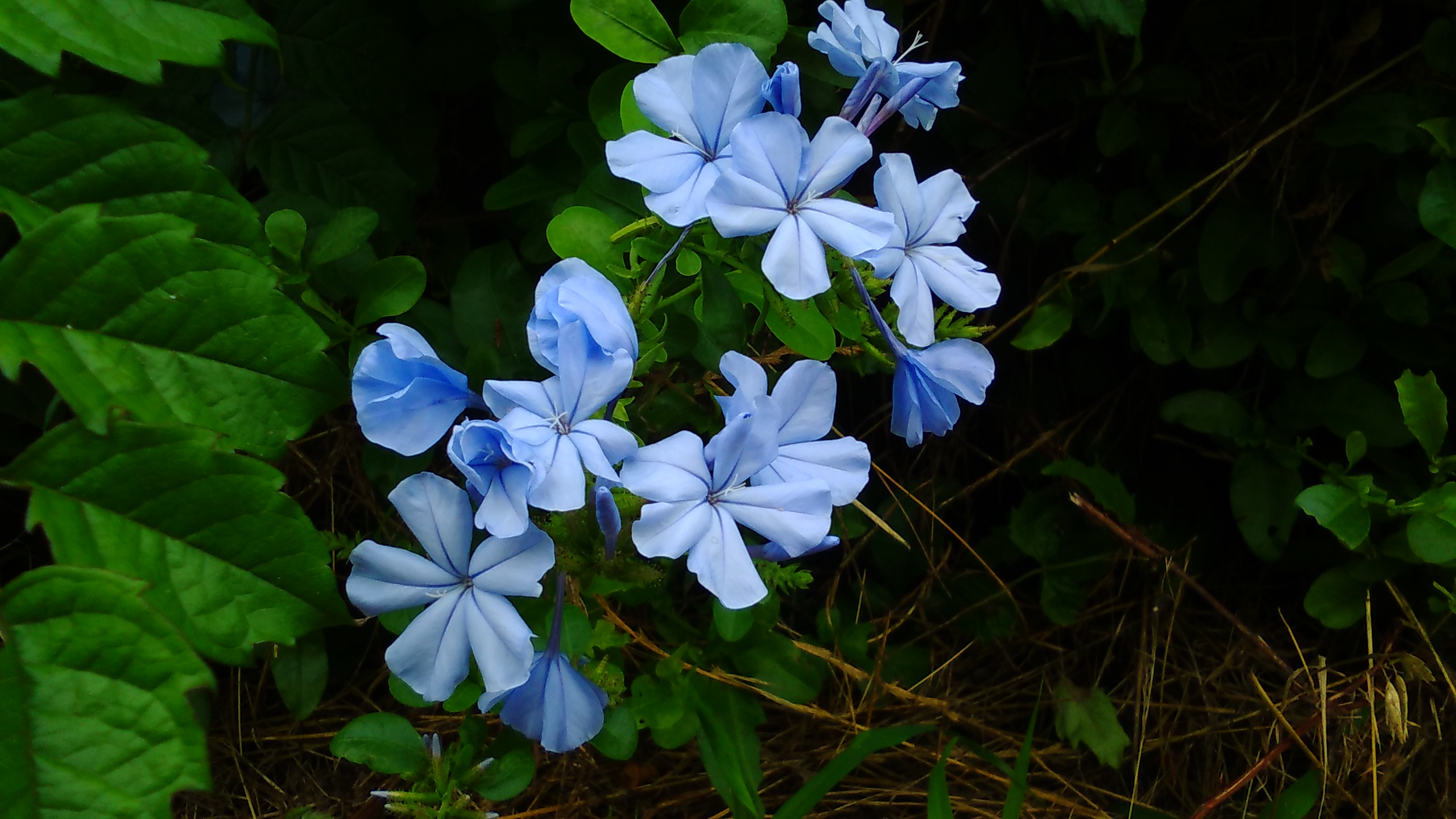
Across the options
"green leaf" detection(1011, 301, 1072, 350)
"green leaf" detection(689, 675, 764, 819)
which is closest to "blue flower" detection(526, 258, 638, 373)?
"green leaf" detection(689, 675, 764, 819)

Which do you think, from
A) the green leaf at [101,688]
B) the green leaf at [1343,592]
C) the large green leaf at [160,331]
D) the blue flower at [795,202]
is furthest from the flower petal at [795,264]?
the green leaf at [1343,592]

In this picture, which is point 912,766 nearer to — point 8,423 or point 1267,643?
point 1267,643

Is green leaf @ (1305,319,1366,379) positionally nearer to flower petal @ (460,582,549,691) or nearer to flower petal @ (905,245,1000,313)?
flower petal @ (905,245,1000,313)

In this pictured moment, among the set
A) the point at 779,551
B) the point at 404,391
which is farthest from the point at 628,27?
the point at 779,551

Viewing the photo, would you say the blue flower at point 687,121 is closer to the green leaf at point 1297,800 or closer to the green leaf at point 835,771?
the green leaf at point 835,771

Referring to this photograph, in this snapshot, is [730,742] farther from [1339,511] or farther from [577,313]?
[1339,511]
